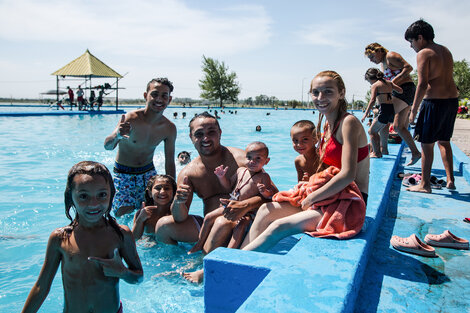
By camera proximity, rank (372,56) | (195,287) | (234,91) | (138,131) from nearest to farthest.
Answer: (195,287), (138,131), (372,56), (234,91)

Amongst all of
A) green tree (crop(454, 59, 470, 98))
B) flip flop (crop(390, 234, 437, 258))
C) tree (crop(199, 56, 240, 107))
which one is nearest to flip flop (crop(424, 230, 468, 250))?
flip flop (crop(390, 234, 437, 258))

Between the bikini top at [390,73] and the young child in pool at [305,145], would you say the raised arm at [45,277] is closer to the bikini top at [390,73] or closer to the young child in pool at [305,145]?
the young child in pool at [305,145]

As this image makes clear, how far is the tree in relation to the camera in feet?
220

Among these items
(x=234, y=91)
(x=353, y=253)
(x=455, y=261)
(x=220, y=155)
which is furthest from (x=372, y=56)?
(x=234, y=91)

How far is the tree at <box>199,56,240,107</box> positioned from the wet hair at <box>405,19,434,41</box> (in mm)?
63447

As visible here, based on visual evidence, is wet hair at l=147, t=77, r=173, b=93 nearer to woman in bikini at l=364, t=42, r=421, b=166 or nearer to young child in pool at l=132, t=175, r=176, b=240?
young child in pool at l=132, t=175, r=176, b=240

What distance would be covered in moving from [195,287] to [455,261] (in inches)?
77.8

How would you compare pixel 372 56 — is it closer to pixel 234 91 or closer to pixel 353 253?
pixel 353 253

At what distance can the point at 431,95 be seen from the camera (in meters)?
4.54

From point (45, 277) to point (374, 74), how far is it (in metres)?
5.71

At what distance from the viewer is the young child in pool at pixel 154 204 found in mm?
3857

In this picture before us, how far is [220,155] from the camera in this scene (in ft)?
12.4

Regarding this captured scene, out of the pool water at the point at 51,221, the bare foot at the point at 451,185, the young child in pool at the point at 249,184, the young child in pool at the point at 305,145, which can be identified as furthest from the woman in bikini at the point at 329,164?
the bare foot at the point at 451,185

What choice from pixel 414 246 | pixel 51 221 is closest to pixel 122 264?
pixel 414 246
